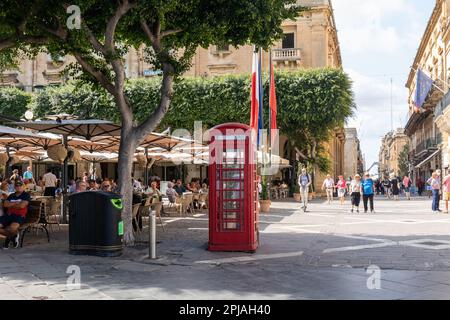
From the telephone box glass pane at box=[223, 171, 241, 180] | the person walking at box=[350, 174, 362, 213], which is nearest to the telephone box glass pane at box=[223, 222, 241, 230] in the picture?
the telephone box glass pane at box=[223, 171, 241, 180]

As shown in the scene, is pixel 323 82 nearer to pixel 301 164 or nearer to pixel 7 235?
pixel 301 164

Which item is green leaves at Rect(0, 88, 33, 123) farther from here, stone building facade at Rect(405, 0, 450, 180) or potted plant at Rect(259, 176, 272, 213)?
stone building facade at Rect(405, 0, 450, 180)

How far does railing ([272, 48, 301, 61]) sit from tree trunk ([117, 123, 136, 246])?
98.5 feet

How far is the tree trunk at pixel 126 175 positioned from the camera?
10.6 meters

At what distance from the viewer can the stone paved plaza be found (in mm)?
6508

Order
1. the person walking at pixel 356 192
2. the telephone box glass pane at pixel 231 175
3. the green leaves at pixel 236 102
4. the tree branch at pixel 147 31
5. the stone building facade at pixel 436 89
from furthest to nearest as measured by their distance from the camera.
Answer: the stone building facade at pixel 436 89, the green leaves at pixel 236 102, the person walking at pixel 356 192, the tree branch at pixel 147 31, the telephone box glass pane at pixel 231 175

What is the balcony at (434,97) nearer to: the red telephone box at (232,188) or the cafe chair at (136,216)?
the cafe chair at (136,216)

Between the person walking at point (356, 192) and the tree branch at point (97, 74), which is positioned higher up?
the tree branch at point (97, 74)

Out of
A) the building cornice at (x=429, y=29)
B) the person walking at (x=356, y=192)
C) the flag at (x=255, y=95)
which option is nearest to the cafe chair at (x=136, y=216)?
the flag at (x=255, y=95)

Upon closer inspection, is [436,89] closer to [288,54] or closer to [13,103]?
[288,54]

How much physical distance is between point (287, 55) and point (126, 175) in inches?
1213

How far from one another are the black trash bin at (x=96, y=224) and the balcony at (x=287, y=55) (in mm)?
31566

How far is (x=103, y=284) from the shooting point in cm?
696
